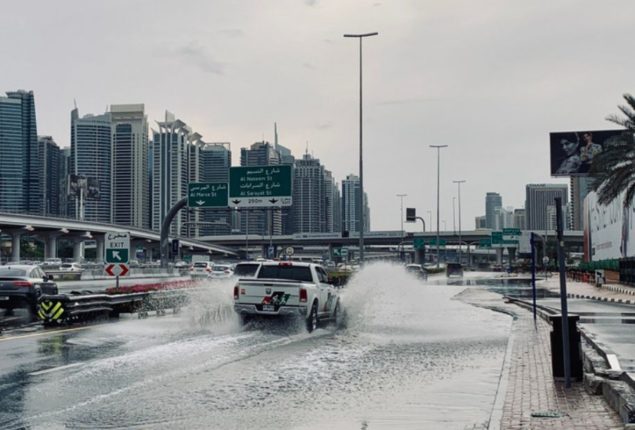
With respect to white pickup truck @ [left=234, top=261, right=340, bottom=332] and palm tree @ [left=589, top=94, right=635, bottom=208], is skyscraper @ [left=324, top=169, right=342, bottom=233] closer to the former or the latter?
palm tree @ [left=589, top=94, right=635, bottom=208]

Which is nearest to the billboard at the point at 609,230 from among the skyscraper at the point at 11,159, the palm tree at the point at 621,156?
the palm tree at the point at 621,156

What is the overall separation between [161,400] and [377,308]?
Answer: 72.6ft

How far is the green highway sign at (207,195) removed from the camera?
52688 millimetres

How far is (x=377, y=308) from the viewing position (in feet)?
104

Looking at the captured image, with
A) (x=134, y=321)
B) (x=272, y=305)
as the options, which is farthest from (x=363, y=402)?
(x=134, y=321)

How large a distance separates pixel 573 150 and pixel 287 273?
247ft

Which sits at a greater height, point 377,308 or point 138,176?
point 138,176

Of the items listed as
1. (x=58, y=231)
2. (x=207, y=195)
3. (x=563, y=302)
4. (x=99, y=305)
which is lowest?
(x=99, y=305)

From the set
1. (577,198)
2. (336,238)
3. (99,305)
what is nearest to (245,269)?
(99,305)

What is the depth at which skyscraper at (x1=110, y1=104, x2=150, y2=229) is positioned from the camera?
156 metres

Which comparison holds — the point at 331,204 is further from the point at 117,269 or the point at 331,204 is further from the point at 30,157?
the point at 117,269

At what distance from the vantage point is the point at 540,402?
32.6 ft

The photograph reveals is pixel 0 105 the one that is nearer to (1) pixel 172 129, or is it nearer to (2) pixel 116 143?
(2) pixel 116 143

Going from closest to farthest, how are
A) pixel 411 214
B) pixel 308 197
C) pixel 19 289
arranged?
1. pixel 19 289
2. pixel 411 214
3. pixel 308 197
